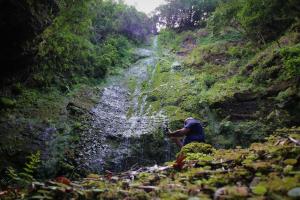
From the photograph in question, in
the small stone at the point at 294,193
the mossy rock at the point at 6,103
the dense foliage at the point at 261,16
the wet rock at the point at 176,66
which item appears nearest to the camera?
the small stone at the point at 294,193

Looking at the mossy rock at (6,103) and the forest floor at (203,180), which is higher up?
the mossy rock at (6,103)

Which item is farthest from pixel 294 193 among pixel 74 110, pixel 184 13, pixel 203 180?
pixel 184 13

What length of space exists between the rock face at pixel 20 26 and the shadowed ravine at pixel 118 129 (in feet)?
10.7

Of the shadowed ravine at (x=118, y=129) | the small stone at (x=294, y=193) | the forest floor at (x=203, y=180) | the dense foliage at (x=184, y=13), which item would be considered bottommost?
the small stone at (x=294, y=193)

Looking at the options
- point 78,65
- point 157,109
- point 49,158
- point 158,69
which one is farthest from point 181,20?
point 49,158

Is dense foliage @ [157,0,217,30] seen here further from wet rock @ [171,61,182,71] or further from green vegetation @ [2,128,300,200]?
green vegetation @ [2,128,300,200]

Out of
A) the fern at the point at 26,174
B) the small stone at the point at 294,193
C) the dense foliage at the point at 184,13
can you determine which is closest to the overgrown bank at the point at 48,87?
the fern at the point at 26,174

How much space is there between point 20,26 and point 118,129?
5436 millimetres

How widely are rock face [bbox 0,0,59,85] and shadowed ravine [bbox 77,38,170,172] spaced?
325 cm

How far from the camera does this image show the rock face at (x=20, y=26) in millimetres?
6815

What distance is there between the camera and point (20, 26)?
7316 millimetres

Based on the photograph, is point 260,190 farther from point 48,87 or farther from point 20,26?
point 48,87

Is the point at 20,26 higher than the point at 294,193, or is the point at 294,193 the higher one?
the point at 20,26

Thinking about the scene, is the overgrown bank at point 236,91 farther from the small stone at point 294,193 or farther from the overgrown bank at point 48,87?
the small stone at point 294,193
